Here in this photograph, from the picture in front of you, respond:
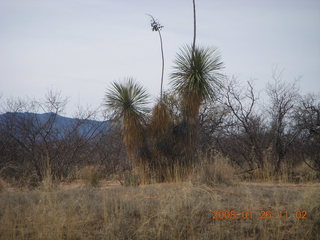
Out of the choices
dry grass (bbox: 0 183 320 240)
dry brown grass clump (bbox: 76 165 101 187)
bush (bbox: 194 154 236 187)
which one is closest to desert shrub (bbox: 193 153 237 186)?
bush (bbox: 194 154 236 187)

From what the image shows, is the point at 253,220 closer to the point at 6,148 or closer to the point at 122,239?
the point at 122,239

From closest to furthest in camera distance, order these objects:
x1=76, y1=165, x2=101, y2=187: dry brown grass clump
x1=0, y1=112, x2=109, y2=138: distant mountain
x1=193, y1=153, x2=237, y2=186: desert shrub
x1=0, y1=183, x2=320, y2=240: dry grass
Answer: x1=0, y1=183, x2=320, y2=240: dry grass, x1=193, y1=153, x2=237, y2=186: desert shrub, x1=76, y1=165, x2=101, y2=187: dry brown grass clump, x1=0, y1=112, x2=109, y2=138: distant mountain

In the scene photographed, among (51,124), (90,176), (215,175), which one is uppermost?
(51,124)

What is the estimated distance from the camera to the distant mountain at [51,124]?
11.6 metres

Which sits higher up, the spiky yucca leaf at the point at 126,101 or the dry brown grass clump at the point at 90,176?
the spiky yucca leaf at the point at 126,101

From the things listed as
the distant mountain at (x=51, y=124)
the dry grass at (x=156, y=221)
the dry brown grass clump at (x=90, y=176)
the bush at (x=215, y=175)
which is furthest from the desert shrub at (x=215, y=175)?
the distant mountain at (x=51, y=124)

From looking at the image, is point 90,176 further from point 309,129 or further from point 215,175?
point 309,129

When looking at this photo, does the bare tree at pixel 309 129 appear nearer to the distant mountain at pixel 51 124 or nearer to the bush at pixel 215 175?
the bush at pixel 215 175

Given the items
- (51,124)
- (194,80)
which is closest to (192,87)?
(194,80)

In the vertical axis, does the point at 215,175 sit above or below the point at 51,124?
below

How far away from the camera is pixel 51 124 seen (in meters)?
11.7

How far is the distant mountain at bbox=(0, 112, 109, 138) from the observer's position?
38.1 ft

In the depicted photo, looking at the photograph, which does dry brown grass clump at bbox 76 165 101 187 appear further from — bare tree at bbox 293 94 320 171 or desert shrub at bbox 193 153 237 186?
bare tree at bbox 293 94 320 171

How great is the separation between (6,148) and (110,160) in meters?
4.91
